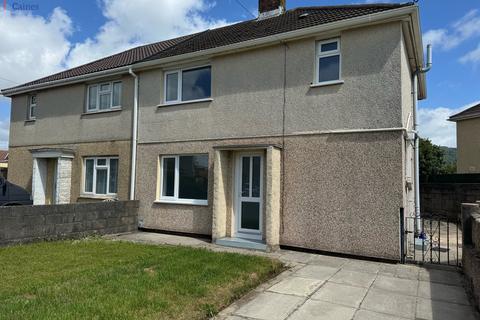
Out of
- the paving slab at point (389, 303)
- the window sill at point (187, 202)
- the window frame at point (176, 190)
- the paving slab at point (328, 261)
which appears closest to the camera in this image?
the paving slab at point (389, 303)

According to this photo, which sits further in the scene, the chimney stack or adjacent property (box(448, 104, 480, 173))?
adjacent property (box(448, 104, 480, 173))

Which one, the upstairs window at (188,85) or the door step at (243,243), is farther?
the upstairs window at (188,85)

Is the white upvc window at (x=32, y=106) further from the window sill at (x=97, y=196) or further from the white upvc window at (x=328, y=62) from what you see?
the white upvc window at (x=328, y=62)

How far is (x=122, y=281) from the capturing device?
17.6 ft

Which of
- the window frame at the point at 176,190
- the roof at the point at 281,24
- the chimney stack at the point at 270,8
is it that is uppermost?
the chimney stack at the point at 270,8

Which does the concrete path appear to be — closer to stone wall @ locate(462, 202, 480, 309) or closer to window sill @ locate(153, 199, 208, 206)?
stone wall @ locate(462, 202, 480, 309)

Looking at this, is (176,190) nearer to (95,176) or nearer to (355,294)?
(95,176)

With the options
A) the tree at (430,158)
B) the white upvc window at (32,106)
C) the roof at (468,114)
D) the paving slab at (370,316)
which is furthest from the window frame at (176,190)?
the tree at (430,158)

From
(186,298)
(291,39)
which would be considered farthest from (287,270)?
(291,39)

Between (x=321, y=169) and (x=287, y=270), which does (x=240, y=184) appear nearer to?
(x=321, y=169)

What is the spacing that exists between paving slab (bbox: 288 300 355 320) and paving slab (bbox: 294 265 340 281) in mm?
1286

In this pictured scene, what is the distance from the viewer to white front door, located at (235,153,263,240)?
30.4 feet

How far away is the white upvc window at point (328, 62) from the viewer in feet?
28.0

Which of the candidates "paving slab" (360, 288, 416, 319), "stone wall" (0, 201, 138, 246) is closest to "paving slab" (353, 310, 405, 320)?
"paving slab" (360, 288, 416, 319)
